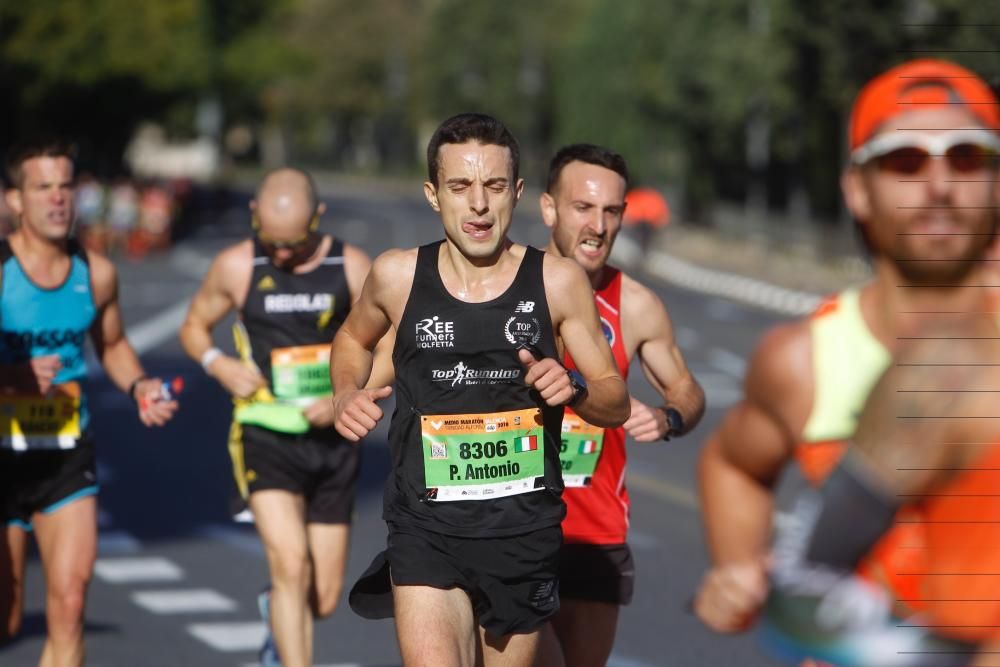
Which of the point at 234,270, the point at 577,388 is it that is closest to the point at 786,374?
the point at 577,388

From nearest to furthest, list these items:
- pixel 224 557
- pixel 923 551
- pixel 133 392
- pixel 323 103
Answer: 1. pixel 923 551
2. pixel 133 392
3. pixel 224 557
4. pixel 323 103

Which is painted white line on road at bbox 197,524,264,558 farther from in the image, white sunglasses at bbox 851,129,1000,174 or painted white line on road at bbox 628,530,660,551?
white sunglasses at bbox 851,129,1000,174

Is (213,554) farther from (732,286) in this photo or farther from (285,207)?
(732,286)

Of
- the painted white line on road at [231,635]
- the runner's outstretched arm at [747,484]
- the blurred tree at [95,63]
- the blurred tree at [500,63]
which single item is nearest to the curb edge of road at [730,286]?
the painted white line on road at [231,635]

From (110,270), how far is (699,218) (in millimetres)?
48909

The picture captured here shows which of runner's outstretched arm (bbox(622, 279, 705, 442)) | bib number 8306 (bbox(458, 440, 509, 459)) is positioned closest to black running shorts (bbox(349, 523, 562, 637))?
bib number 8306 (bbox(458, 440, 509, 459))

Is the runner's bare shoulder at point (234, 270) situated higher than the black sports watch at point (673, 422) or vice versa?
the runner's bare shoulder at point (234, 270)

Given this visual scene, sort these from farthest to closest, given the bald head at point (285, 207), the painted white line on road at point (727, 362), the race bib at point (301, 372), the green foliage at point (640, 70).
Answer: the green foliage at point (640, 70)
the painted white line on road at point (727, 362)
the race bib at point (301, 372)
the bald head at point (285, 207)

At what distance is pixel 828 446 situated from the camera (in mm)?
3420

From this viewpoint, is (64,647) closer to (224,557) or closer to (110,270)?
(110,270)

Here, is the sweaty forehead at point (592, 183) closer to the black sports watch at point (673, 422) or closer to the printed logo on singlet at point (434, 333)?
the black sports watch at point (673, 422)

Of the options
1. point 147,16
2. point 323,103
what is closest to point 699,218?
point 147,16

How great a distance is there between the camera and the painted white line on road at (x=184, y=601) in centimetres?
973

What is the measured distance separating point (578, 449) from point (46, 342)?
89.5 inches
